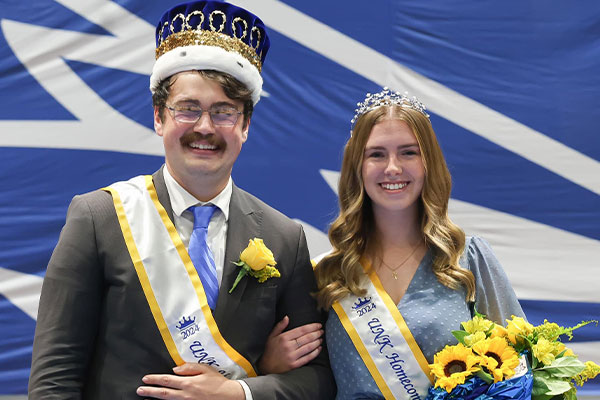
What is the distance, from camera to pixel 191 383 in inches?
65.1

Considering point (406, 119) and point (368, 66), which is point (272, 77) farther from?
point (406, 119)

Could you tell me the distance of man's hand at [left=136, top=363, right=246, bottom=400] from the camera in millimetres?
1629

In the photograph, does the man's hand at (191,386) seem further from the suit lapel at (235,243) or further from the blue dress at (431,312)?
the blue dress at (431,312)

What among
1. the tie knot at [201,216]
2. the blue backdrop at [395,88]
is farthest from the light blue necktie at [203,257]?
the blue backdrop at [395,88]

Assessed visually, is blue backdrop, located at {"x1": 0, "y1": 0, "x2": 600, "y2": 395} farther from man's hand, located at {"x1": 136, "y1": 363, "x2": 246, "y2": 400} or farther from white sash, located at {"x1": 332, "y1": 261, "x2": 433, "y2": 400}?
man's hand, located at {"x1": 136, "y1": 363, "x2": 246, "y2": 400}

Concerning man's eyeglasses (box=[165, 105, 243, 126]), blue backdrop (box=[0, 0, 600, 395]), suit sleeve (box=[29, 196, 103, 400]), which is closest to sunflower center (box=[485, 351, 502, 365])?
man's eyeglasses (box=[165, 105, 243, 126])

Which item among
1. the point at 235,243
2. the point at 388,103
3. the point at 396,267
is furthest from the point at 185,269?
the point at 388,103

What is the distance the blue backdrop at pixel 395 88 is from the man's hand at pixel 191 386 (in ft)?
5.43

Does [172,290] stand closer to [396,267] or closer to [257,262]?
[257,262]

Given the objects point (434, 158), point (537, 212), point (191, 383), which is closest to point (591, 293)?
point (537, 212)

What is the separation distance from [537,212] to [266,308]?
201 centimetres

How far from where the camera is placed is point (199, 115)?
175 cm

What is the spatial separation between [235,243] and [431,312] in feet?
2.06

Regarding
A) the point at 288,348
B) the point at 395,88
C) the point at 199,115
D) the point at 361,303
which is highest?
the point at 395,88
